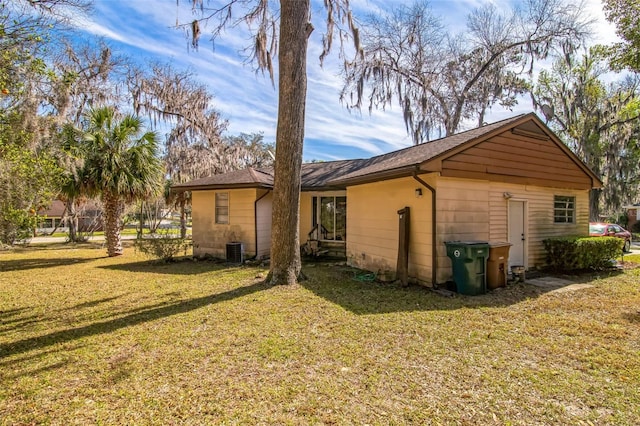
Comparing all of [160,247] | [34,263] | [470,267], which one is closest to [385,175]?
[470,267]

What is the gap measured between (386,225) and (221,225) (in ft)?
20.6

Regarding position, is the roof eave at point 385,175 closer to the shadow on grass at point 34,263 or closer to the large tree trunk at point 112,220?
the large tree trunk at point 112,220

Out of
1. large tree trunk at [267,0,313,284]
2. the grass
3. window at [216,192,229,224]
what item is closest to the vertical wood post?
the grass

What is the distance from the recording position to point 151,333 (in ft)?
14.9

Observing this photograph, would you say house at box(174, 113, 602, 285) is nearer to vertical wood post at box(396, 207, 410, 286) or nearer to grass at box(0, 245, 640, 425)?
vertical wood post at box(396, 207, 410, 286)

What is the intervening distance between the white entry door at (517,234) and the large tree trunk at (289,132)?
18.2 feet

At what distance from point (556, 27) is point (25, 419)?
20.8m

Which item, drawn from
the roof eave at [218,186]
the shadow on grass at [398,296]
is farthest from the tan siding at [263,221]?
the shadow on grass at [398,296]

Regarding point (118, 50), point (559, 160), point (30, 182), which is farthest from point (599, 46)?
point (118, 50)

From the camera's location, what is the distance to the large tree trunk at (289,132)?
7.10m

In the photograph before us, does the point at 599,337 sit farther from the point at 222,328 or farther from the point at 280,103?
the point at 280,103

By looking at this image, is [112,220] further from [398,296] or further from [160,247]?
[398,296]

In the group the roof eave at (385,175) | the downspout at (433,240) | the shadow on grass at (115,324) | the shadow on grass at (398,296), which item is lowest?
the shadow on grass at (115,324)

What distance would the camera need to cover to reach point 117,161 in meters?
12.0
